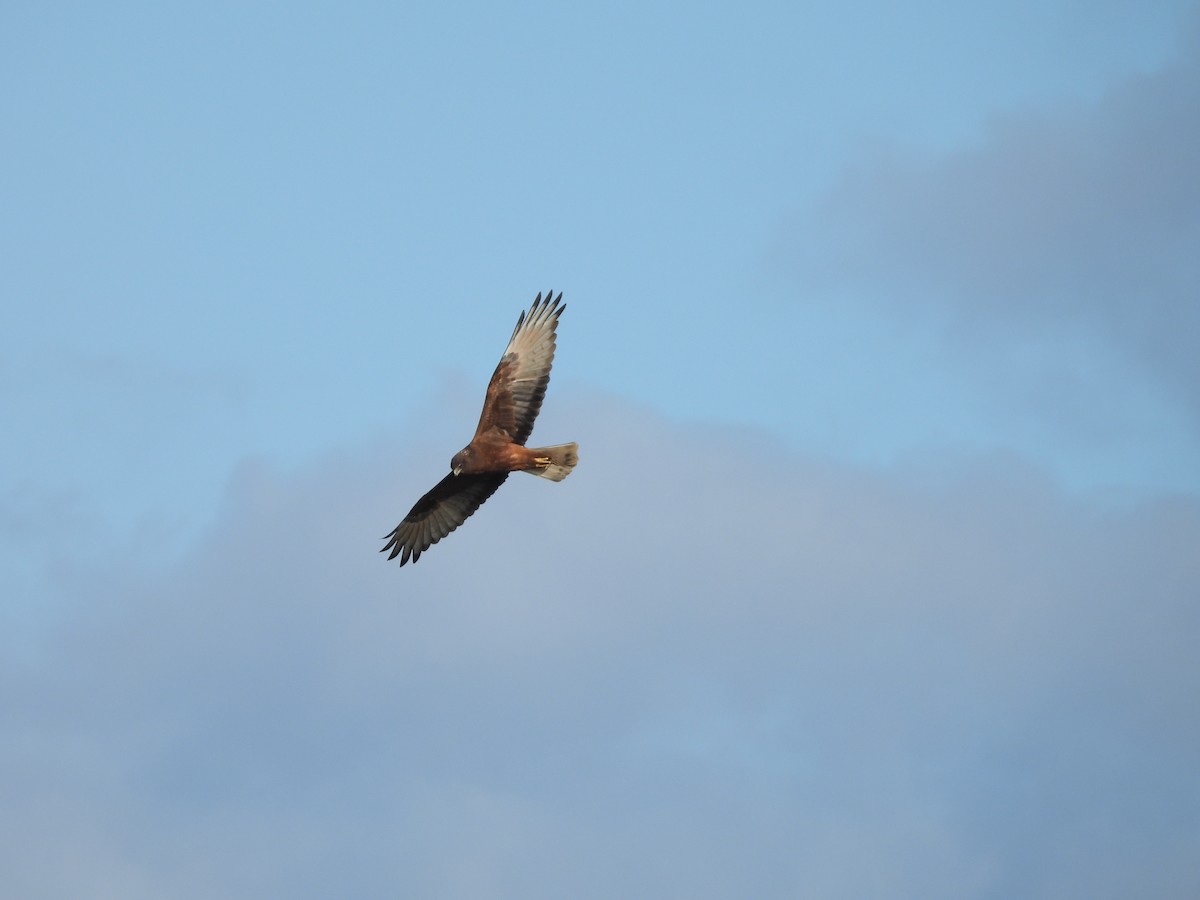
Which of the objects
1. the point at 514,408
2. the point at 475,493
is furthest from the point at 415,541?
the point at 514,408

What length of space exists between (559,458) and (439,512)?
11.8ft

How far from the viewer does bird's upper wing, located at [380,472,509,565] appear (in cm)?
3288

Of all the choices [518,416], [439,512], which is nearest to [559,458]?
[518,416]

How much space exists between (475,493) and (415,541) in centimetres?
153

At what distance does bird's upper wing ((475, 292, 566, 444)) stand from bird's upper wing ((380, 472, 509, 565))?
1326 mm

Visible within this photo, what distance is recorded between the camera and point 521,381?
3150cm

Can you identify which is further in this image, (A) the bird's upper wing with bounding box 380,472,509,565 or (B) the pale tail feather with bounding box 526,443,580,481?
(A) the bird's upper wing with bounding box 380,472,509,565

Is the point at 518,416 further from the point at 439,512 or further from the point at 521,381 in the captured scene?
the point at 439,512

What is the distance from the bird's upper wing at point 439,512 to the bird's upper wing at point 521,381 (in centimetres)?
133

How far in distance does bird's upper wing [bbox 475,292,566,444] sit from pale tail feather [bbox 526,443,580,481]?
0.73 m

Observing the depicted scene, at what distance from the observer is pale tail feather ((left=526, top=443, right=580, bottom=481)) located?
30828 millimetres

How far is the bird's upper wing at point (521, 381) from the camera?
3131cm

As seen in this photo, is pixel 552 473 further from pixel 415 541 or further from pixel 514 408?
pixel 415 541

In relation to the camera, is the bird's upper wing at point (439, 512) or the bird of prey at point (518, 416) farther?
the bird's upper wing at point (439, 512)
